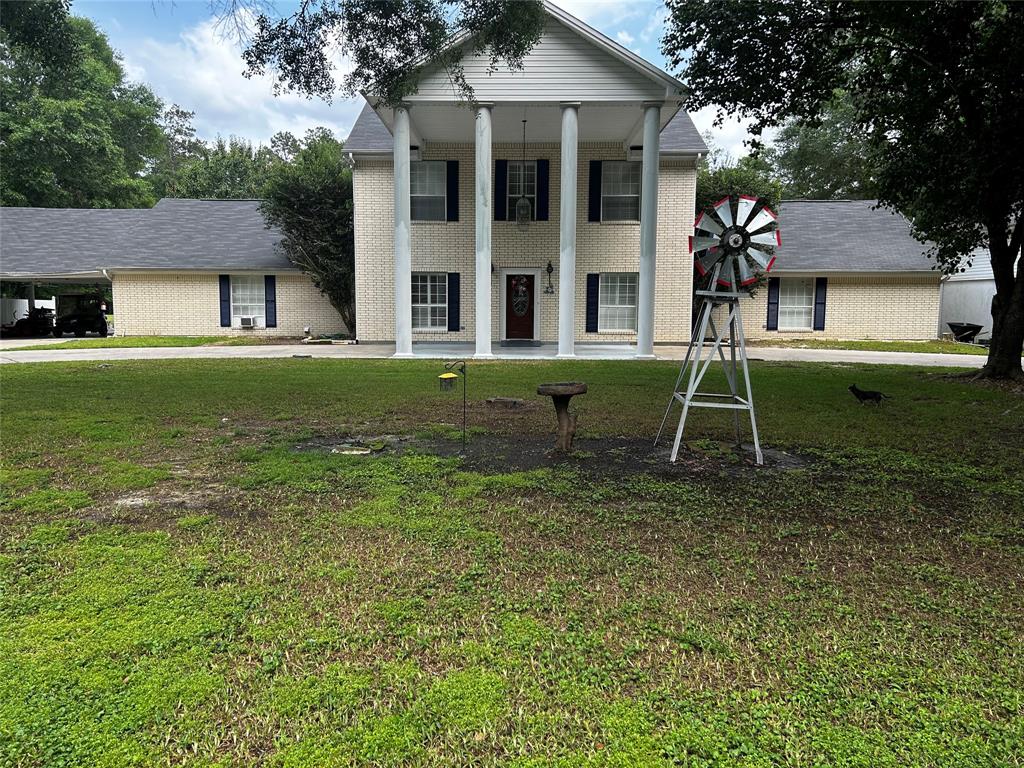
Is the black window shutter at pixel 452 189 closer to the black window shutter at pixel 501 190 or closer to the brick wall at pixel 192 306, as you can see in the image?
the black window shutter at pixel 501 190

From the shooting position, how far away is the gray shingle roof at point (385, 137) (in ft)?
59.7

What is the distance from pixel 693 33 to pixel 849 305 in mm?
14192

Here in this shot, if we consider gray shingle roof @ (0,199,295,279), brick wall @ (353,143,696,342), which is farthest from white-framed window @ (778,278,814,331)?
gray shingle roof @ (0,199,295,279)

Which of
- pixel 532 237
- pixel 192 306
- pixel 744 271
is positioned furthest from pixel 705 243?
pixel 192 306

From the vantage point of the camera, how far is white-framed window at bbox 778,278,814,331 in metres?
21.0

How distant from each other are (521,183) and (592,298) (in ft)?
12.2

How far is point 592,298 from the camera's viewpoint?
18.8 meters

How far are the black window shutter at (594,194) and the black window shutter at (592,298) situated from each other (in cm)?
162

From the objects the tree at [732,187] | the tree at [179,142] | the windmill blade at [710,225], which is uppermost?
the tree at [179,142]

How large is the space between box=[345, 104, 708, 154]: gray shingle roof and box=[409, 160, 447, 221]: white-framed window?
40.4 inches

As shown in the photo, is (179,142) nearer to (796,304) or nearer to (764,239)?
(796,304)

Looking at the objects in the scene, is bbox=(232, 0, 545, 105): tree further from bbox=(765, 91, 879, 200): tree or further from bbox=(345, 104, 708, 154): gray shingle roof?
bbox=(765, 91, 879, 200): tree

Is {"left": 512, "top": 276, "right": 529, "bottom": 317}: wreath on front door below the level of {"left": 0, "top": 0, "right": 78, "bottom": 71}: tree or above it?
below

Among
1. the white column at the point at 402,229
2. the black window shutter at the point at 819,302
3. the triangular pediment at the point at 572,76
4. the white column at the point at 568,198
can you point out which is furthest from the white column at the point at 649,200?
the black window shutter at the point at 819,302
